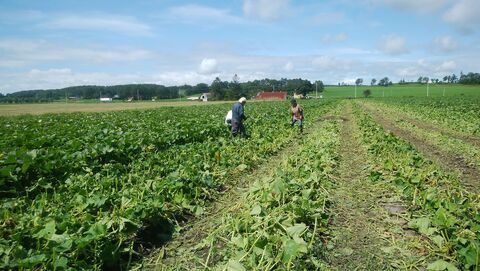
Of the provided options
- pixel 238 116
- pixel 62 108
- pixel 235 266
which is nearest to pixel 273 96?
pixel 62 108

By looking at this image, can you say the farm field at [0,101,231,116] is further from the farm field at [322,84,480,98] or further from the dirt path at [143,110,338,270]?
the farm field at [322,84,480,98]

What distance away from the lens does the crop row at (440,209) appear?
3.60m

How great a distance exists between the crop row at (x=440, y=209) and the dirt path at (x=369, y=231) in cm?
21

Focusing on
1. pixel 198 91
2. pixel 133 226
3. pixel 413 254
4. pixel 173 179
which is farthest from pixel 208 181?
pixel 198 91

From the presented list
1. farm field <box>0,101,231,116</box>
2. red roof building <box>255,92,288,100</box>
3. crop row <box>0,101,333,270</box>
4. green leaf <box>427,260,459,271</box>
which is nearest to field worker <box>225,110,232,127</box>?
crop row <box>0,101,333,270</box>

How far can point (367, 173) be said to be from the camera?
25.9ft

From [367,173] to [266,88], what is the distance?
140 meters

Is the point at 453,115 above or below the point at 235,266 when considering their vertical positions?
above

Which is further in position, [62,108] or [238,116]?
[62,108]

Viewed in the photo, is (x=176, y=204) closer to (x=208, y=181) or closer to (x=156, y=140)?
(x=208, y=181)

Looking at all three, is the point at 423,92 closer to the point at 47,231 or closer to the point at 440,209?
the point at 440,209

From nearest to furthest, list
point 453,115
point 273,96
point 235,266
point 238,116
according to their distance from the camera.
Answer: point 235,266 → point 238,116 → point 453,115 → point 273,96

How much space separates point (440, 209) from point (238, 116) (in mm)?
8629

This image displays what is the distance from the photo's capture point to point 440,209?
4398 mm
